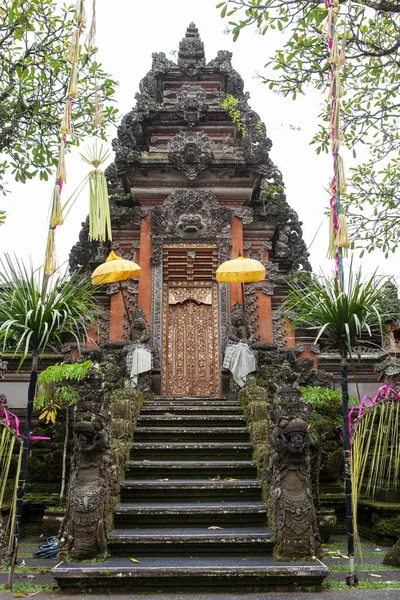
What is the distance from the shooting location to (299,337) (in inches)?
423

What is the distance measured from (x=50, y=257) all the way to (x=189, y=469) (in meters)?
3.31

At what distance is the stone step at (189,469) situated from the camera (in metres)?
6.80

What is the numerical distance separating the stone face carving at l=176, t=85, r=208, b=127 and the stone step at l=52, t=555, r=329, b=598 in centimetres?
1051

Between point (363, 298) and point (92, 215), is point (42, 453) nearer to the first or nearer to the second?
point (92, 215)

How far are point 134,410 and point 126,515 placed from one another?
85.0 inches

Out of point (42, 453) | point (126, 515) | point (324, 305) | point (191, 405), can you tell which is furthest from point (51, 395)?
point (324, 305)

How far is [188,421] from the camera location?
26.6 ft

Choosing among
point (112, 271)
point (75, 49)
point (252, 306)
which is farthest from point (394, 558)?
point (75, 49)

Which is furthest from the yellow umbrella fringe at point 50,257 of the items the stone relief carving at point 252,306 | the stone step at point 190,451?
the stone relief carving at point 252,306

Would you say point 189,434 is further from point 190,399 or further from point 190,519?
point 190,399

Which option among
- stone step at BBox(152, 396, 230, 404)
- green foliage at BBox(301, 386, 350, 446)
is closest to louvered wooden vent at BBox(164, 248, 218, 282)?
stone step at BBox(152, 396, 230, 404)

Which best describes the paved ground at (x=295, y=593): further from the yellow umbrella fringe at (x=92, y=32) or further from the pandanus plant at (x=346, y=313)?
the yellow umbrella fringe at (x=92, y=32)

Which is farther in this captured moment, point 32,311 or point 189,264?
point 189,264

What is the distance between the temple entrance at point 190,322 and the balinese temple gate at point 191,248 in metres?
0.02
